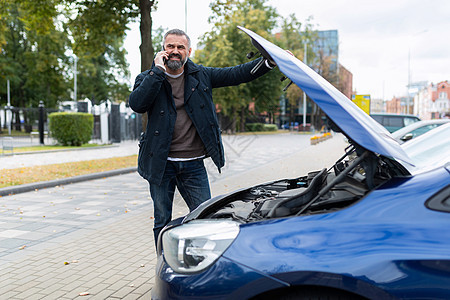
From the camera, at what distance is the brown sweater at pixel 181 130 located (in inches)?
127

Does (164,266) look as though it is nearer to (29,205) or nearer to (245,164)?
(29,205)

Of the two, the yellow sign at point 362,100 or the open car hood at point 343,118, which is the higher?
the yellow sign at point 362,100

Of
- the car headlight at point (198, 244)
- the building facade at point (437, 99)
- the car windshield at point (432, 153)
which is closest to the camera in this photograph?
the car headlight at point (198, 244)

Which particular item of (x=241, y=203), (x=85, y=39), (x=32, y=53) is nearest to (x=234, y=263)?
(x=241, y=203)

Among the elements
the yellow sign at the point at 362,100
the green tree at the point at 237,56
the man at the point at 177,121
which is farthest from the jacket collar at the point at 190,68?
the green tree at the point at 237,56

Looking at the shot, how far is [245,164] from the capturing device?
13.7 meters

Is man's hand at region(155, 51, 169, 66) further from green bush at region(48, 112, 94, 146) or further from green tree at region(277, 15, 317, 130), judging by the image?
green tree at region(277, 15, 317, 130)

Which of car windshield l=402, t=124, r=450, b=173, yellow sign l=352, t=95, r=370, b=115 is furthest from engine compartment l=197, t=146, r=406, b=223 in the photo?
yellow sign l=352, t=95, r=370, b=115

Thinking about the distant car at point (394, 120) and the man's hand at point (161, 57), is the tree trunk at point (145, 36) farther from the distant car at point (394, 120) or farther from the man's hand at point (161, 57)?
the distant car at point (394, 120)

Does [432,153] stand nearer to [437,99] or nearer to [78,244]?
[78,244]

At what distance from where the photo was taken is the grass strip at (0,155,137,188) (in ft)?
30.1

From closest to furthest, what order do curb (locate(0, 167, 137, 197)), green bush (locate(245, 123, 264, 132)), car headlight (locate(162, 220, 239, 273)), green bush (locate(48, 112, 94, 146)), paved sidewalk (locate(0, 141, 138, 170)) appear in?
car headlight (locate(162, 220, 239, 273))
curb (locate(0, 167, 137, 197))
paved sidewalk (locate(0, 141, 138, 170))
green bush (locate(48, 112, 94, 146))
green bush (locate(245, 123, 264, 132))

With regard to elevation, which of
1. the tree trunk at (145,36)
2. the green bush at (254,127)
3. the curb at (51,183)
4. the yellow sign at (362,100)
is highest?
the tree trunk at (145,36)

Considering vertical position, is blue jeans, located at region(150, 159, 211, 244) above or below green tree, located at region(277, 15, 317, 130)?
below
